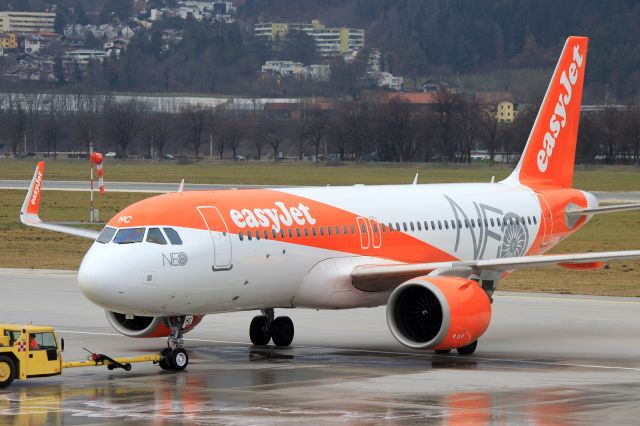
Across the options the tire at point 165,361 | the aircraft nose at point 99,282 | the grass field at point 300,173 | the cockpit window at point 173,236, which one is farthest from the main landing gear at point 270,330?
the grass field at point 300,173

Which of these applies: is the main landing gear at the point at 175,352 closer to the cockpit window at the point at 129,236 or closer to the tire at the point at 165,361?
the tire at the point at 165,361

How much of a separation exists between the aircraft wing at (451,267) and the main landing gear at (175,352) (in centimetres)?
479

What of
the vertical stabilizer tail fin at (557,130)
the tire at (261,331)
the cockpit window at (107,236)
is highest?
the vertical stabilizer tail fin at (557,130)

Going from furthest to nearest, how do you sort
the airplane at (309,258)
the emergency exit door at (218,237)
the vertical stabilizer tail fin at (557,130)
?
the vertical stabilizer tail fin at (557,130), the emergency exit door at (218,237), the airplane at (309,258)

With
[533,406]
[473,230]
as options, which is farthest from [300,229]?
[533,406]

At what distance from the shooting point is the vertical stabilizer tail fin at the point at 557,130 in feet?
137

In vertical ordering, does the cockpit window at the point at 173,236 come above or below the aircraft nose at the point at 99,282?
above

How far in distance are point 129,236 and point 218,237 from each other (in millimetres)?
1984

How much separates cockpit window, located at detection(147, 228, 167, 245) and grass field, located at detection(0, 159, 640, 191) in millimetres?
85302

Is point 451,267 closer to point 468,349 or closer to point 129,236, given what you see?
point 468,349

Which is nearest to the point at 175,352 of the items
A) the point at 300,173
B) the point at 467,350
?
the point at 467,350

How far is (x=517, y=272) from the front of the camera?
53.9 metres

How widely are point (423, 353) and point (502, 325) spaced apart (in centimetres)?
593

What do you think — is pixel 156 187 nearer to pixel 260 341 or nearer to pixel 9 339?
pixel 260 341
